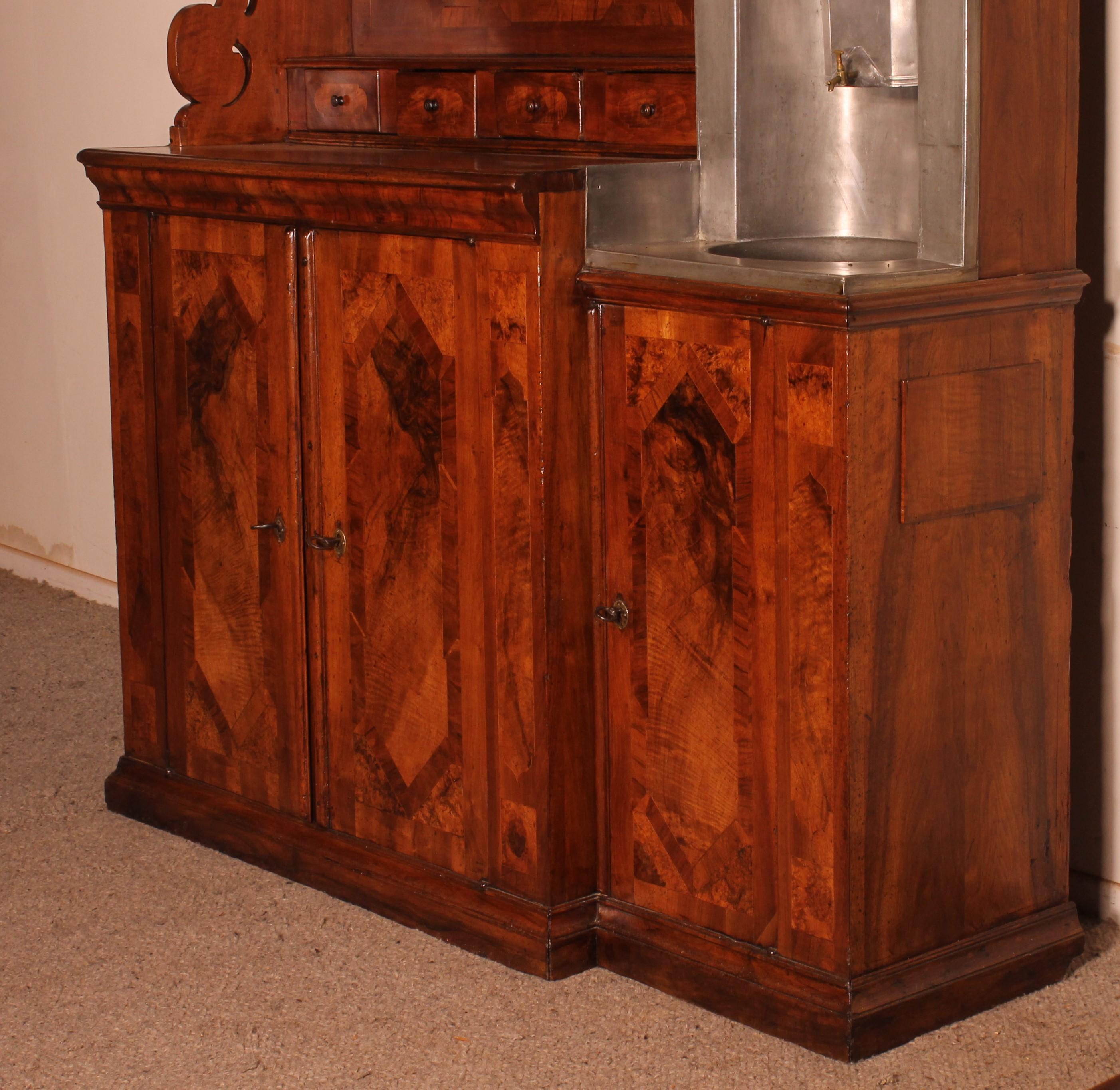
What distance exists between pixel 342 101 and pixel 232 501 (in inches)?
31.2

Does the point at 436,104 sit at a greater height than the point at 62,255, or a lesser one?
greater

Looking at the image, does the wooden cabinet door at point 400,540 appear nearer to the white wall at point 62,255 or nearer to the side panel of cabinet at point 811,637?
the side panel of cabinet at point 811,637

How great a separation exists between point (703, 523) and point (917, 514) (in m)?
0.30

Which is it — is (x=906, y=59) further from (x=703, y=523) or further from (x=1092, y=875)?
(x=1092, y=875)

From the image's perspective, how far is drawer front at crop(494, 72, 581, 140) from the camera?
311 cm

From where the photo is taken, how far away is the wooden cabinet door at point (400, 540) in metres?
2.82

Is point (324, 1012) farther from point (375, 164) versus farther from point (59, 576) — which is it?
point (59, 576)

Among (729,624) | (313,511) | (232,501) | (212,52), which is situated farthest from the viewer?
(212,52)

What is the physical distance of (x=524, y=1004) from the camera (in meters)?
2.73

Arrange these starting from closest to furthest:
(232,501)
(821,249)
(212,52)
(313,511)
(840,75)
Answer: (840,75), (821,249), (313,511), (232,501), (212,52)

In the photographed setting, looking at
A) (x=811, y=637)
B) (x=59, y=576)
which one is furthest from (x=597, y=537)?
(x=59, y=576)

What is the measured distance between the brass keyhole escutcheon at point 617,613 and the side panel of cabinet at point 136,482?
1.03m

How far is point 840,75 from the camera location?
2682 millimetres

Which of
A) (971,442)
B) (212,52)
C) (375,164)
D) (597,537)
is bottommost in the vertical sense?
(597,537)
